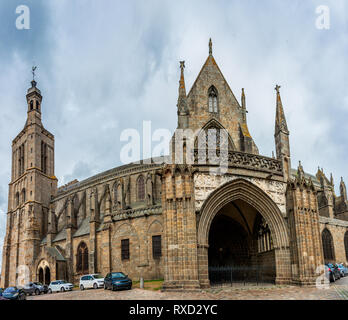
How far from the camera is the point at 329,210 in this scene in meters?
47.4

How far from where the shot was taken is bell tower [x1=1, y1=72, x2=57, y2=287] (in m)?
49.1

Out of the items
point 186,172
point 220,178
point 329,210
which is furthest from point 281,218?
point 329,210

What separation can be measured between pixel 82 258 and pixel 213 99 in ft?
81.0

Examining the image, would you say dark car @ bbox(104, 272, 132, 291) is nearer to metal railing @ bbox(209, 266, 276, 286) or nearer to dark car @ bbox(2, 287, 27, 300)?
metal railing @ bbox(209, 266, 276, 286)

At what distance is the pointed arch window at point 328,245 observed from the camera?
40188 mm

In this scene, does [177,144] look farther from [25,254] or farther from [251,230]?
[25,254]

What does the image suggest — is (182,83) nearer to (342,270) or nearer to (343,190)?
(342,270)

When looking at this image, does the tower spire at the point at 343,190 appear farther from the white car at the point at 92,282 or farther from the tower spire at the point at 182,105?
the tower spire at the point at 182,105

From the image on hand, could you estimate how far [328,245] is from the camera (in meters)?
40.8

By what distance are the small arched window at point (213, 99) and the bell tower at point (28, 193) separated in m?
33.2

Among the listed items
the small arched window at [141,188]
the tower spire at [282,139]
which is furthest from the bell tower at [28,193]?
the tower spire at [282,139]

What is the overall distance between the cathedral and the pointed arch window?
0.11 m

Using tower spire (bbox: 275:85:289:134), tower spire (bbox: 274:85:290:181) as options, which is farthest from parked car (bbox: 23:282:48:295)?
tower spire (bbox: 275:85:289:134)
